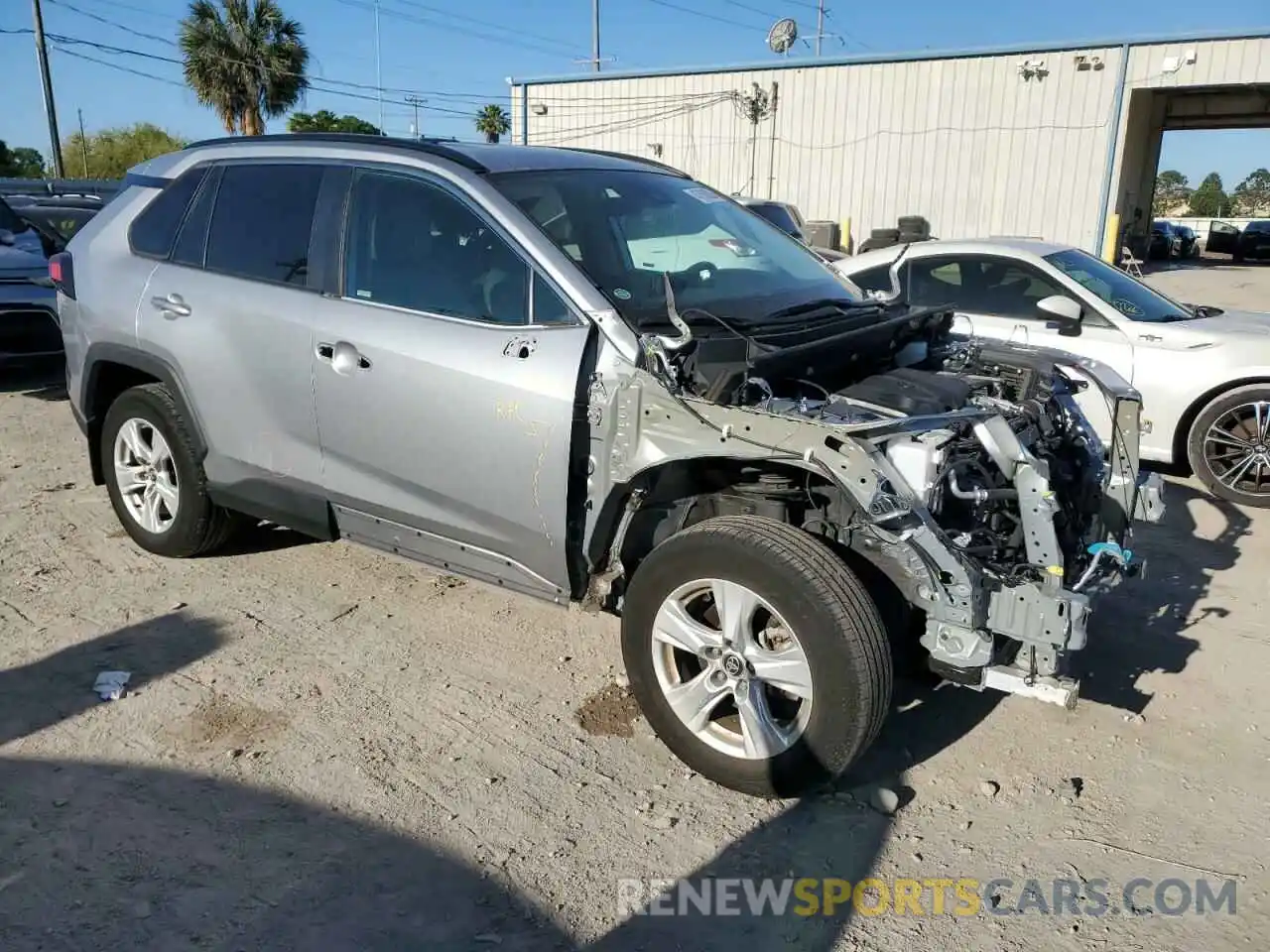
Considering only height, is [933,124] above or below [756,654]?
above

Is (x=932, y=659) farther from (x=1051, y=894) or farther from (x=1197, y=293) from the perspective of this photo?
(x=1197, y=293)

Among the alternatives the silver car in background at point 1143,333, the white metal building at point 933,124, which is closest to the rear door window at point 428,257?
the silver car in background at point 1143,333

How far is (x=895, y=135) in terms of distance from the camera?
82.7 ft

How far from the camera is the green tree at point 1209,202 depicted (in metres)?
84.2

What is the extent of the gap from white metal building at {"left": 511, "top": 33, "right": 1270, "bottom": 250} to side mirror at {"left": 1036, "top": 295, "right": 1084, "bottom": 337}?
711 inches

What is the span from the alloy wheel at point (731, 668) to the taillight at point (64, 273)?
12.2 ft

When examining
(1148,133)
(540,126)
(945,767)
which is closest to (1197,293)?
(1148,133)

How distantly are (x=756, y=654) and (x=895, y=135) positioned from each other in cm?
2458

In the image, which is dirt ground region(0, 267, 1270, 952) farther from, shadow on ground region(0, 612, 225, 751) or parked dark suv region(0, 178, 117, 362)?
parked dark suv region(0, 178, 117, 362)

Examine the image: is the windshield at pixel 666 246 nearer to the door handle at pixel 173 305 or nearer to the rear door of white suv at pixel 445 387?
the rear door of white suv at pixel 445 387

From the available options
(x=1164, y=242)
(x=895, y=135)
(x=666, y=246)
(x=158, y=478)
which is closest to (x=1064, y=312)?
(x=666, y=246)

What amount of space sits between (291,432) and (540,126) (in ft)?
91.2

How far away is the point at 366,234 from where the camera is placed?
13.3ft

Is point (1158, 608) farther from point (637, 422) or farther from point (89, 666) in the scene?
point (89, 666)
